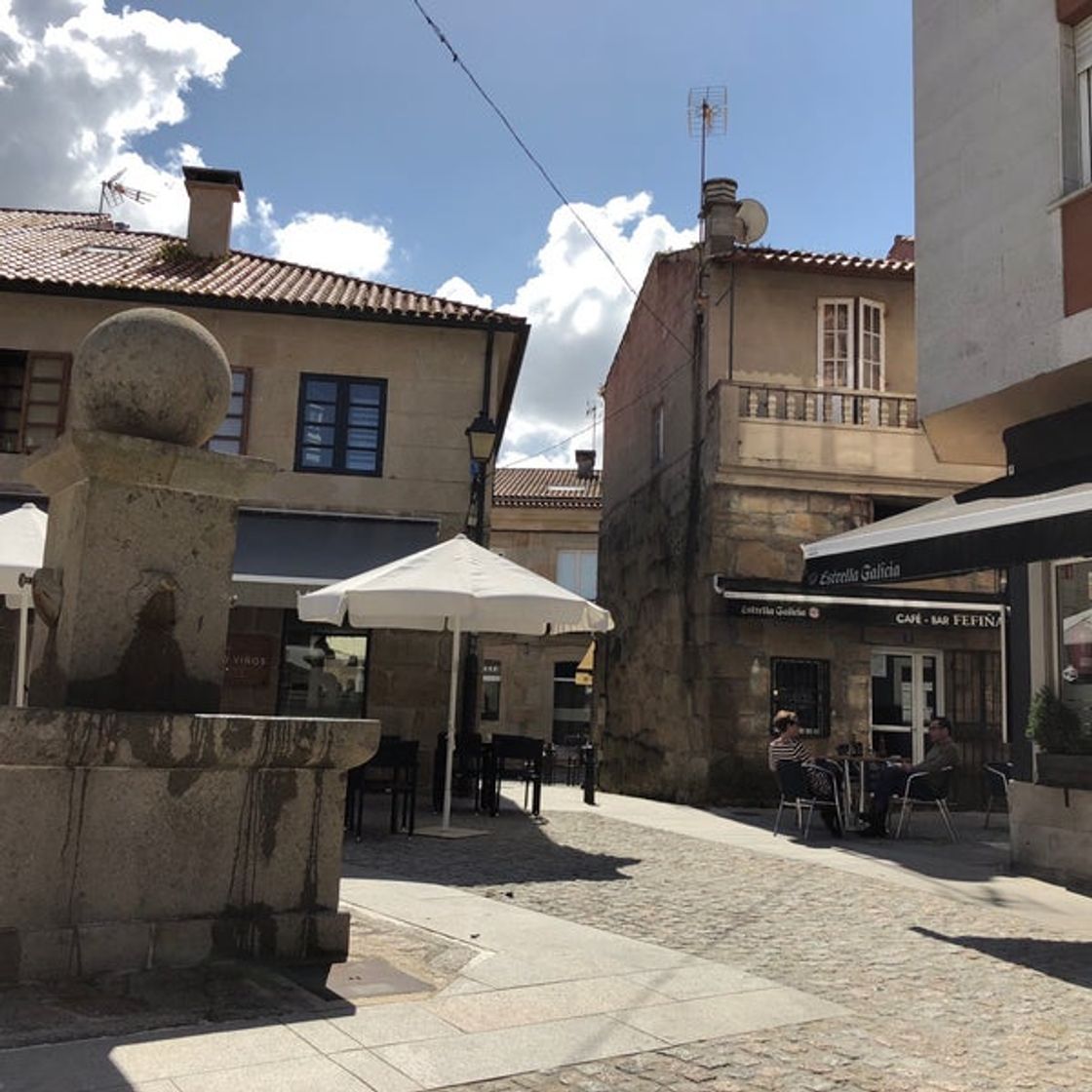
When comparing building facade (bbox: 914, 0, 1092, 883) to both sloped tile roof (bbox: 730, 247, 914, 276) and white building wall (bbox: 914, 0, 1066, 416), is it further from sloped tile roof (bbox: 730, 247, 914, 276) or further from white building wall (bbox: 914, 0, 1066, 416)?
sloped tile roof (bbox: 730, 247, 914, 276)

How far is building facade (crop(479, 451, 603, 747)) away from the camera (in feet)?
111

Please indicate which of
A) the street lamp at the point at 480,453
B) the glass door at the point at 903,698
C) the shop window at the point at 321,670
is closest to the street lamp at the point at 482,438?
the street lamp at the point at 480,453

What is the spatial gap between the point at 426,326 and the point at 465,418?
141 centimetres

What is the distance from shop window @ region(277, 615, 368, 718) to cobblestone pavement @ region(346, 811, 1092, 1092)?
4.87 meters

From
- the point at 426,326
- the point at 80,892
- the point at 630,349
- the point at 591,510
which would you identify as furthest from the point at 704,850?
the point at 591,510

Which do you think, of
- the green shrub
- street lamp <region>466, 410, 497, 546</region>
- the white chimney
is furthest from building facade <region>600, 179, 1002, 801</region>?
the white chimney

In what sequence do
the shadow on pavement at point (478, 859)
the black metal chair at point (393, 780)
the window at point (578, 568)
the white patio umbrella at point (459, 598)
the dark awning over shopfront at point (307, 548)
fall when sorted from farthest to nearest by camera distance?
the window at point (578, 568), the dark awning over shopfront at point (307, 548), the black metal chair at point (393, 780), the white patio umbrella at point (459, 598), the shadow on pavement at point (478, 859)

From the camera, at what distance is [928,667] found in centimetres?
1666

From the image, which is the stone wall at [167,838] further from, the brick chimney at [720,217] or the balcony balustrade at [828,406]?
the brick chimney at [720,217]

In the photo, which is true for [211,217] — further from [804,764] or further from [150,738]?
[150,738]

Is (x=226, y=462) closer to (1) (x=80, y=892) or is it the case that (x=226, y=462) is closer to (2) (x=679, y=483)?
(1) (x=80, y=892)

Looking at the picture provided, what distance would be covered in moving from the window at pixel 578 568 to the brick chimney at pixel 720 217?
57.1ft

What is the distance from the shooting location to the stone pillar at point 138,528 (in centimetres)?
468

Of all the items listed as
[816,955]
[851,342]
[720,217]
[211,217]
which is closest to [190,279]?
[211,217]
